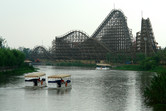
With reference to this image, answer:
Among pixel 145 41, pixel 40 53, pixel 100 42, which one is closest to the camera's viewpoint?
pixel 145 41

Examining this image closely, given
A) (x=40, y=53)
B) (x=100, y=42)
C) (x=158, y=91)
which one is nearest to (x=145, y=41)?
(x=100, y=42)

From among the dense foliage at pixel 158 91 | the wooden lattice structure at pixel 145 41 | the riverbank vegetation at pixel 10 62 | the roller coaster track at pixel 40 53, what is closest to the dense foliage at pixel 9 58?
the riverbank vegetation at pixel 10 62

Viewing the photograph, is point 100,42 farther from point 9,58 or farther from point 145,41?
point 9,58

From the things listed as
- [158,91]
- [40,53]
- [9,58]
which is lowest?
[158,91]

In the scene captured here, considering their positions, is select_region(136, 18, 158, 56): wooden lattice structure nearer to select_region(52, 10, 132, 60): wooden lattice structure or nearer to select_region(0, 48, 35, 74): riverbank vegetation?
select_region(52, 10, 132, 60): wooden lattice structure

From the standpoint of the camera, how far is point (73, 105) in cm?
2848

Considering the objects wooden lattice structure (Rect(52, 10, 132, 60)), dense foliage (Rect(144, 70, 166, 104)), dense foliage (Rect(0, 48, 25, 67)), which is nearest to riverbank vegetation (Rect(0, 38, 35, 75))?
dense foliage (Rect(0, 48, 25, 67))

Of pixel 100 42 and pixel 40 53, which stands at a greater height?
pixel 100 42

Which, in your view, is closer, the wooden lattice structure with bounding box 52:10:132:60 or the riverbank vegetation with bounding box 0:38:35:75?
the riverbank vegetation with bounding box 0:38:35:75

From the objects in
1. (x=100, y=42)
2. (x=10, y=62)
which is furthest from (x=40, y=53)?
(x=10, y=62)

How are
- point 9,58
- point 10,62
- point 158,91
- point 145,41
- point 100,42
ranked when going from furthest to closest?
point 100,42
point 145,41
point 10,62
point 9,58
point 158,91

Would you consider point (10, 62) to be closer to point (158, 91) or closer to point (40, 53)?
point (158, 91)

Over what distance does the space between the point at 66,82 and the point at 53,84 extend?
2070 millimetres

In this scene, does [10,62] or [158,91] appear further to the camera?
[10,62]
